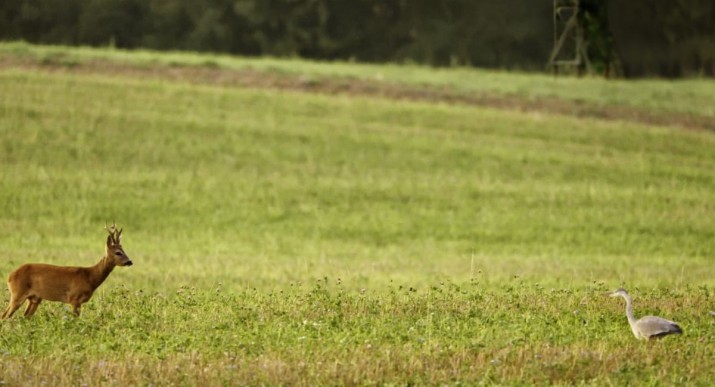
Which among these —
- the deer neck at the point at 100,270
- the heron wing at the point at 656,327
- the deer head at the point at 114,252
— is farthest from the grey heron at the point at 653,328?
the deer neck at the point at 100,270

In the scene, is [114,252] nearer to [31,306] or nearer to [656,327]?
[31,306]

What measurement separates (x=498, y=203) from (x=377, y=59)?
17771 mm

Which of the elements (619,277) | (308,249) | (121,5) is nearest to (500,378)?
(619,277)

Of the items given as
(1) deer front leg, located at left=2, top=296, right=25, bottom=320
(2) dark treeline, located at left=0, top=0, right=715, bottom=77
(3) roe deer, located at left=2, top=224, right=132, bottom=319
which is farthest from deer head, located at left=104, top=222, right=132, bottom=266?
(2) dark treeline, located at left=0, top=0, right=715, bottom=77

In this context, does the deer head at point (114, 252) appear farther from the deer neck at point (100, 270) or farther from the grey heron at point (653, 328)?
the grey heron at point (653, 328)

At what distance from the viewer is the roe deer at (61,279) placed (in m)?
11.9

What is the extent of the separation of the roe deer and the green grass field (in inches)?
13.0

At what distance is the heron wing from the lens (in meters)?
11.7

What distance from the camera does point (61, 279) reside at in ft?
39.3

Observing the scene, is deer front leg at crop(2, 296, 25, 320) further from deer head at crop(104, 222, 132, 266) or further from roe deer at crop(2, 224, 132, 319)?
deer head at crop(104, 222, 132, 266)

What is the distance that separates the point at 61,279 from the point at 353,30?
34.5m

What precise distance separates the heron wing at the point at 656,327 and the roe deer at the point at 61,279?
425 cm

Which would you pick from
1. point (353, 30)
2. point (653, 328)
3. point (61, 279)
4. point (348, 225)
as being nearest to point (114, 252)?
point (61, 279)

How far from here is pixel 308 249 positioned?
80.2ft
